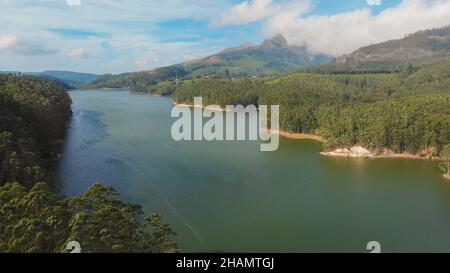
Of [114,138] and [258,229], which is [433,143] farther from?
[114,138]

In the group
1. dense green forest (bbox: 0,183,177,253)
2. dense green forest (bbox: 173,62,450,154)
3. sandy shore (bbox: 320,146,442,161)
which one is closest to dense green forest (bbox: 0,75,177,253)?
dense green forest (bbox: 0,183,177,253)

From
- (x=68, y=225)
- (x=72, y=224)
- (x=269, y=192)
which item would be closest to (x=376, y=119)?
(x=269, y=192)

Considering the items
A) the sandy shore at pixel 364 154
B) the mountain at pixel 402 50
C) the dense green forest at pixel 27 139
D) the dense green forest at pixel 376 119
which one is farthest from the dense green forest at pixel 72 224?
the mountain at pixel 402 50

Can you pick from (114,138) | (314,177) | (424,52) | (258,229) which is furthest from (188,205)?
(424,52)

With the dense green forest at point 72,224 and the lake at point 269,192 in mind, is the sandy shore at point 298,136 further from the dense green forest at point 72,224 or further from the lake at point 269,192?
the dense green forest at point 72,224

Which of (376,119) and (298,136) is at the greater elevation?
(376,119)

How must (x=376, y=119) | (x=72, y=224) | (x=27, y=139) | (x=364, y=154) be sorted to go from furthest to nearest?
(x=376, y=119) → (x=364, y=154) → (x=27, y=139) → (x=72, y=224)

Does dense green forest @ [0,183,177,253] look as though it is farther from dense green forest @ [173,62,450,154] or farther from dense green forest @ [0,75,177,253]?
dense green forest @ [173,62,450,154]

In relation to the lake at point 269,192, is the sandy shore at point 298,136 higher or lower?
higher

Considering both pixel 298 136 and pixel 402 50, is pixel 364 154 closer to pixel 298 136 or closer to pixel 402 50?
pixel 298 136
